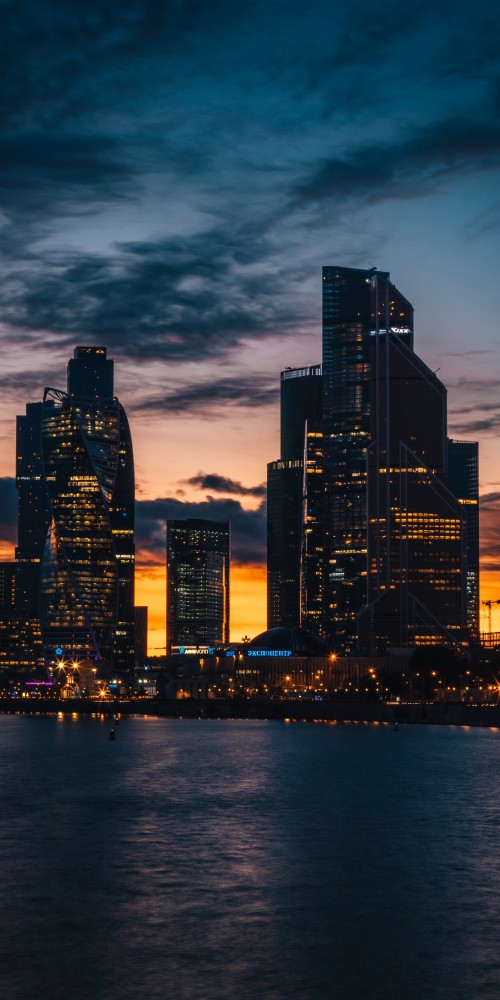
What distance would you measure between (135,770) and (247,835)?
5873 centimetres

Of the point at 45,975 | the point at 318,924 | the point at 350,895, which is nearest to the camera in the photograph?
the point at 45,975

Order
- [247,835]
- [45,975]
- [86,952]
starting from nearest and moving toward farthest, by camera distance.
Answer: [45,975] < [86,952] < [247,835]

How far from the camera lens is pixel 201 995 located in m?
44.2

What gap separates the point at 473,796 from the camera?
4373 inches

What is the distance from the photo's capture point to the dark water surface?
47.1 metres

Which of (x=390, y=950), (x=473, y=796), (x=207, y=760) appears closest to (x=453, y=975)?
(x=390, y=950)

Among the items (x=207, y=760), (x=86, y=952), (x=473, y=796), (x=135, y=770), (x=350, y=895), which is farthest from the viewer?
(x=207, y=760)

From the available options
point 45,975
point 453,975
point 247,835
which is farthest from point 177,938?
point 247,835

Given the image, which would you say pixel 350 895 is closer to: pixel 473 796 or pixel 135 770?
pixel 473 796

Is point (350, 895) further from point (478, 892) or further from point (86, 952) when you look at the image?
point (86, 952)

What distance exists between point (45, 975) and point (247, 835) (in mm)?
39484

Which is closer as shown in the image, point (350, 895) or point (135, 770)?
point (350, 895)

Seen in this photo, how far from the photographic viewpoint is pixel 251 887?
66.0m

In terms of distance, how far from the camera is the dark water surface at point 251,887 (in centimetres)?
4709
